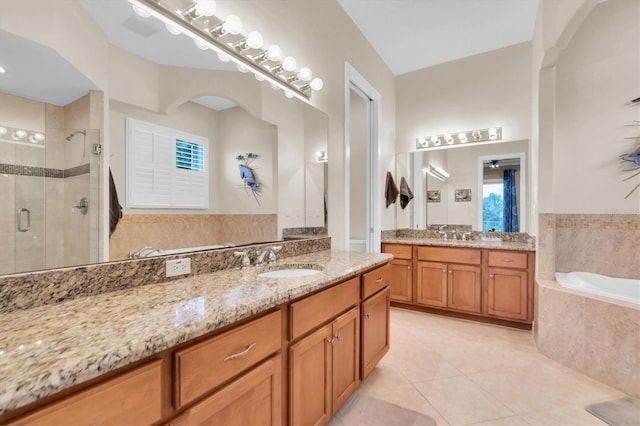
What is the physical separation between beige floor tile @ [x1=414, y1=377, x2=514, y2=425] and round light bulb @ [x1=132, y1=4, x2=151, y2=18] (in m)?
2.59

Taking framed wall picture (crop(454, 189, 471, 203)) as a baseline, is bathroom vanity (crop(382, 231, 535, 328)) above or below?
below

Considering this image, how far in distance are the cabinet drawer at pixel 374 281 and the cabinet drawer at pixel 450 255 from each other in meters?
1.35

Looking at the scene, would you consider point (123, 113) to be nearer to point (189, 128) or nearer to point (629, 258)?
point (189, 128)

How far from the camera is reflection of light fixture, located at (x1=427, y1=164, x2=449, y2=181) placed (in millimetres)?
3779

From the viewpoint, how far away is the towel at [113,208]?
1.22 meters

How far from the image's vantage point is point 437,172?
3824 millimetres

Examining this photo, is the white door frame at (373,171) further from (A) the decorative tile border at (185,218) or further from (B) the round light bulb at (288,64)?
(A) the decorative tile border at (185,218)

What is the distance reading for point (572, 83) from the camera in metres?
2.70

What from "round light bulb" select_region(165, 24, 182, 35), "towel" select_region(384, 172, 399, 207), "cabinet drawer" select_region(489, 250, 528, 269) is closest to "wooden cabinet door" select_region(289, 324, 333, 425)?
"round light bulb" select_region(165, 24, 182, 35)

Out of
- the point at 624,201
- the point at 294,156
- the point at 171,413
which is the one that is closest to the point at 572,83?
the point at 624,201

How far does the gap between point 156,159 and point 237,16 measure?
3.41 ft

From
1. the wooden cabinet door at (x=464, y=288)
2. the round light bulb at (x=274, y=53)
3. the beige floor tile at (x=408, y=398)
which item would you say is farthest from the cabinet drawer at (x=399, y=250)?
the round light bulb at (x=274, y=53)

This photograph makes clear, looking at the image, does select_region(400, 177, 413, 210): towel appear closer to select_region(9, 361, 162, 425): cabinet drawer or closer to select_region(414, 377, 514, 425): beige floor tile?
select_region(414, 377, 514, 425): beige floor tile

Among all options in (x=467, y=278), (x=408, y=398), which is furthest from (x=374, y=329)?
(x=467, y=278)
